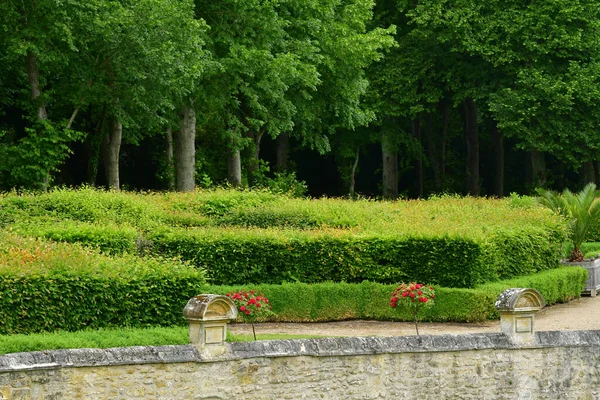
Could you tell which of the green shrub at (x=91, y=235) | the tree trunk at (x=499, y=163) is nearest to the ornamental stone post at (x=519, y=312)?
the green shrub at (x=91, y=235)

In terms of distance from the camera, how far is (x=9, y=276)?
14.7 metres

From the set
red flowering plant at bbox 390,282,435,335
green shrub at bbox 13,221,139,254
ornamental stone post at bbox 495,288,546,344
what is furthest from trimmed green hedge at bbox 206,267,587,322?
ornamental stone post at bbox 495,288,546,344

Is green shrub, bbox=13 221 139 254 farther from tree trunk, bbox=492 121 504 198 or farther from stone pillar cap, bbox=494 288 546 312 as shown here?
tree trunk, bbox=492 121 504 198

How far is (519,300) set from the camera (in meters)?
14.2

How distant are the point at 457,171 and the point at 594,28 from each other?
13194mm

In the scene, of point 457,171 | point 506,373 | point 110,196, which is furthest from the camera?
point 457,171

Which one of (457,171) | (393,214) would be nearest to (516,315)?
(393,214)

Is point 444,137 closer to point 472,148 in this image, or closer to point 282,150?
point 472,148

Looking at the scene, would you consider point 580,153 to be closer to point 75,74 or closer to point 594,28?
point 594,28

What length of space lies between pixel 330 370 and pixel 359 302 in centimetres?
684

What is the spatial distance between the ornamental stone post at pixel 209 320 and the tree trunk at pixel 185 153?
67.7 feet

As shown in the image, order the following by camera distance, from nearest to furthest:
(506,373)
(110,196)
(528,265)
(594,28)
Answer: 1. (506,373)
2. (528,265)
3. (110,196)
4. (594,28)

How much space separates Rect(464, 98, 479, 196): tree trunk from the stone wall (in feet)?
91.5

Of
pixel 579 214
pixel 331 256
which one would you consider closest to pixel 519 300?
pixel 331 256
